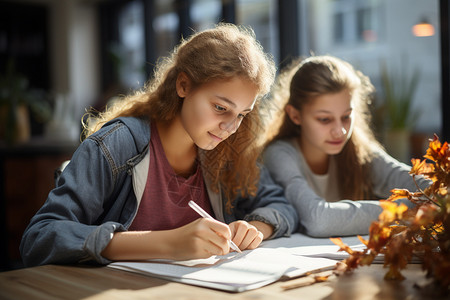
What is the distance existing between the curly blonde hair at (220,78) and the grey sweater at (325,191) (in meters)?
0.15

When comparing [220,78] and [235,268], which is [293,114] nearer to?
[220,78]

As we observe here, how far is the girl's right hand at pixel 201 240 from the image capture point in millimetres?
865

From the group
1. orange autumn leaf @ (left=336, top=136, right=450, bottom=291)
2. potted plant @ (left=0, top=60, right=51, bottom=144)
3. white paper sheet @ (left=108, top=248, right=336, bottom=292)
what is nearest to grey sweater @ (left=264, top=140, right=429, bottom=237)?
white paper sheet @ (left=108, top=248, right=336, bottom=292)

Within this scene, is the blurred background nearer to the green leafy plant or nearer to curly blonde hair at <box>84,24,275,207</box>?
the green leafy plant

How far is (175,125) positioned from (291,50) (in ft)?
5.64

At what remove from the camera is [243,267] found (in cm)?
82

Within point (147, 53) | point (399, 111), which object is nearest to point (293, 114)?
point (399, 111)

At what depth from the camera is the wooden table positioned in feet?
2.18

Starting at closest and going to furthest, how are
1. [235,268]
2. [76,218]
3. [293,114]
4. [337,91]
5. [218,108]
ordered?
[235,268], [76,218], [218,108], [337,91], [293,114]

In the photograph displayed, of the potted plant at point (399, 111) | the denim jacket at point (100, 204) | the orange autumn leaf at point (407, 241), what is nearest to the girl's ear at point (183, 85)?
the denim jacket at point (100, 204)

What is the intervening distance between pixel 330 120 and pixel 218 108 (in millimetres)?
511

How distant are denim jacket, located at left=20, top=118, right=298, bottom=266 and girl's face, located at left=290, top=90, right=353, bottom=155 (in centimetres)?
28

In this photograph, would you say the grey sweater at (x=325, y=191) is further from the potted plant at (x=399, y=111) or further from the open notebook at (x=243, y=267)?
the potted plant at (x=399, y=111)

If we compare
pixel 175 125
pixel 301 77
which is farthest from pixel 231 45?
pixel 301 77
